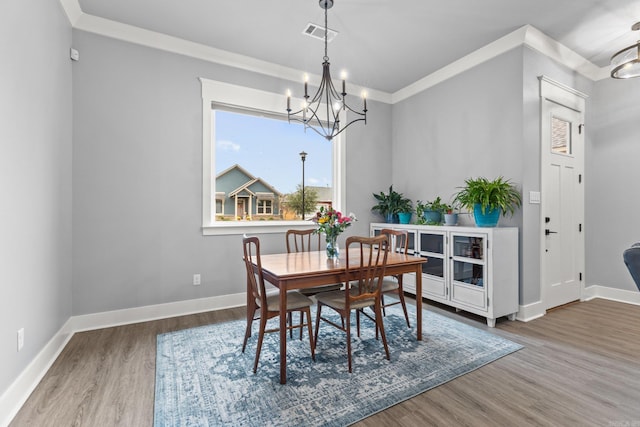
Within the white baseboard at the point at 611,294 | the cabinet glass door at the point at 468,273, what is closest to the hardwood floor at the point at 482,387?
the cabinet glass door at the point at 468,273

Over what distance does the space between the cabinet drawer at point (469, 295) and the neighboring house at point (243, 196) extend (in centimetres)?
232

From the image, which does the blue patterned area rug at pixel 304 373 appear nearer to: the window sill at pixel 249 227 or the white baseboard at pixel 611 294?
the window sill at pixel 249 227

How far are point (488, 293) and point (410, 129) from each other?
256 cm

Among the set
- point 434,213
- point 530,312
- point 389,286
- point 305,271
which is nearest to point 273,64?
point 434,213

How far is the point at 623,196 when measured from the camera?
3869 millimetres

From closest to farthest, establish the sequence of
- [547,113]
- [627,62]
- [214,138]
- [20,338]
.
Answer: [20,338]
[627,62]
[547,113]
[214,138]

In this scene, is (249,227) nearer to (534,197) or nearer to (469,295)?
(469,295)

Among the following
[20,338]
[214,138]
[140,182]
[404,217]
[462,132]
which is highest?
[462,132]

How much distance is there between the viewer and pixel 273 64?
3.88m

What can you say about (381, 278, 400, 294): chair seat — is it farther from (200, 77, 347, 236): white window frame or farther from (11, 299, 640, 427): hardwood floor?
(200, 77, 347, 236): white window frame

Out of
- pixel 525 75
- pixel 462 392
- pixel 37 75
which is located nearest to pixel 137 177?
pixel 37 75

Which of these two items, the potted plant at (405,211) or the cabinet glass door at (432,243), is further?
the potted plant at (405,211)

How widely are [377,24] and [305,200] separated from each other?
223 cm

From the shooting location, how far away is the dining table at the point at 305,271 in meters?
2.09
